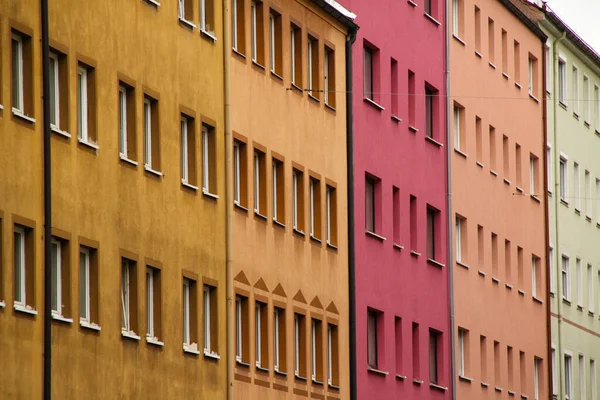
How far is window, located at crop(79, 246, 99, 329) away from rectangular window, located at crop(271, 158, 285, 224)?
483 inches

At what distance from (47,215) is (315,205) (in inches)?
709

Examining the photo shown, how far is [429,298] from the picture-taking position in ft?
217

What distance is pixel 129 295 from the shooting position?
4462cm

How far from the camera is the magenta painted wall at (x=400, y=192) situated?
2397 inches

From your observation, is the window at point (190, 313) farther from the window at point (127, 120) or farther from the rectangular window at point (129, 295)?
the window at point (127, 120)

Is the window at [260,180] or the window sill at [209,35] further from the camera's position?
the window at [260,180]

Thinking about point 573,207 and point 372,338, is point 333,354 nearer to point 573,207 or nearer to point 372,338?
point 372,338

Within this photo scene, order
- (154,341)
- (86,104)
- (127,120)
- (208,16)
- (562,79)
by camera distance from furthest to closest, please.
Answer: (562,79), (208,16), (154,341), (127,120), (86,104)

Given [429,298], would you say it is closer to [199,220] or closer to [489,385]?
[489,385]

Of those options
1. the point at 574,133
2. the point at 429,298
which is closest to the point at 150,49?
the point at 429,298

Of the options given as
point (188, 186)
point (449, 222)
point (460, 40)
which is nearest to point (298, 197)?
point (188, 186)

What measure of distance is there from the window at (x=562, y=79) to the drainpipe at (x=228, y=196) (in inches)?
1384

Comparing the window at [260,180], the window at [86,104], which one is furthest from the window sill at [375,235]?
the window at [86,104]

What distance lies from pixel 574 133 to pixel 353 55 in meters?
26.3
